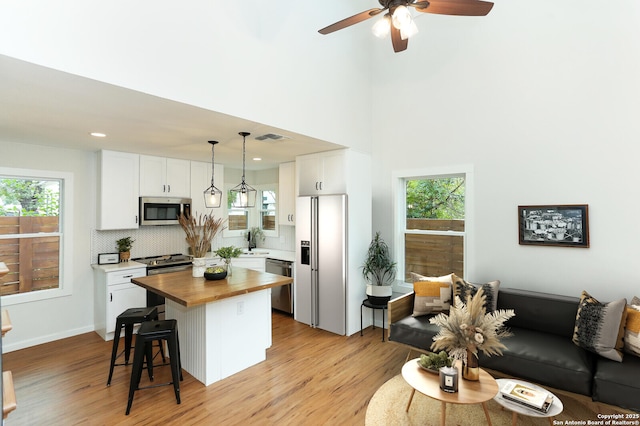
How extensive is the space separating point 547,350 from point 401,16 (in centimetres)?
279

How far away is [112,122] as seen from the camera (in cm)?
301

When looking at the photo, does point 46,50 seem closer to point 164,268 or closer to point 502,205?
point 164,268

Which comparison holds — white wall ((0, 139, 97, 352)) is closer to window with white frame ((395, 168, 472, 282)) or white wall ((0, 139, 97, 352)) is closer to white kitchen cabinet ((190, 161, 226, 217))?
white kitchen cabinet ((190, 161, 226, 217))

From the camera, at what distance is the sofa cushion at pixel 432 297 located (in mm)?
3430

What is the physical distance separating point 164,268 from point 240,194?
6.37 ft

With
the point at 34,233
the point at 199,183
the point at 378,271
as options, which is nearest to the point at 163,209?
the point at 199,183

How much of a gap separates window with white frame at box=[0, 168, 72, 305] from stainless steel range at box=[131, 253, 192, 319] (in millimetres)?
949

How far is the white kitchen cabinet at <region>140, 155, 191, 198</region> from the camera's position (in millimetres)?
4625

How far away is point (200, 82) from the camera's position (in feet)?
8.45

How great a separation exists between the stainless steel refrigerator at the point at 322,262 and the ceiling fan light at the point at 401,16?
221 cm

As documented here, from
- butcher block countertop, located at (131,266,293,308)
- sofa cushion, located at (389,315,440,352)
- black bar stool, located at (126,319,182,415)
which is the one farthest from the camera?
sofa cushion, located at (389,315,440,352)

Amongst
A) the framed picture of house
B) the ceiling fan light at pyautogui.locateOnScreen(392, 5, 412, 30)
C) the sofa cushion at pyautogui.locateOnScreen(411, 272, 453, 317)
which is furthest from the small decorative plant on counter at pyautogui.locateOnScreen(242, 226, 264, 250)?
the ceiling fan light at pyautogui.locateOnScreen(392, 5, 412, 30)

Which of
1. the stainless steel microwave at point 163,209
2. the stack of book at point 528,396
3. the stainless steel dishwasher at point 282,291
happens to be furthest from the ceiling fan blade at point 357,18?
the stainless steel microwave at point 163,209

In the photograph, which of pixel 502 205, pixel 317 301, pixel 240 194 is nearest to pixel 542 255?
pixel 502 205
